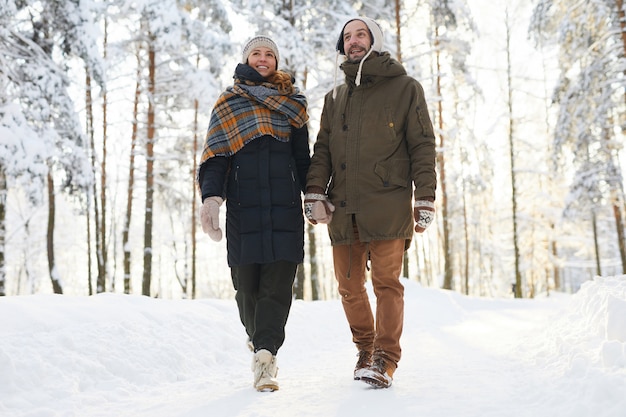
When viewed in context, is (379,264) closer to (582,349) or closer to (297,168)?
(297,168)

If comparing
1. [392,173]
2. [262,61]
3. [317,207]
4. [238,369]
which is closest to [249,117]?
[262,61]

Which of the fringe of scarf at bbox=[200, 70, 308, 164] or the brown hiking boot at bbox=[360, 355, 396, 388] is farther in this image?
the fringe of scarf at bbox=[200, 70, 308, 164]

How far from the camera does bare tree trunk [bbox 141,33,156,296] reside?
13000 mm

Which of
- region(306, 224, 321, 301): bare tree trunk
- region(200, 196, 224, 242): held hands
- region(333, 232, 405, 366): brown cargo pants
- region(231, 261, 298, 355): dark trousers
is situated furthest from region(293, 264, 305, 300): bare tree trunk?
region(200, 196, 224, 242): held hands

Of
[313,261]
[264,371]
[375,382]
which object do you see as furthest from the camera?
[313,261]

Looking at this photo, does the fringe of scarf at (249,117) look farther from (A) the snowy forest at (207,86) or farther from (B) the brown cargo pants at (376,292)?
(A) the snowy forest at (207,86)

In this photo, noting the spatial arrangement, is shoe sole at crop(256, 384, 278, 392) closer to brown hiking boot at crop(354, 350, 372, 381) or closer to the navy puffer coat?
brown hiking boot at crop(354, 350, 372, 381)

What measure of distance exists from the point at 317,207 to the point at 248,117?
76 centimetres

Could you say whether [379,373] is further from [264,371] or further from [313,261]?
[313,261]

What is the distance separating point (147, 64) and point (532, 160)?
20.4 meters

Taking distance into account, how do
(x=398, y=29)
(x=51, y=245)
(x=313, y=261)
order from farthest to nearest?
(x=398, y=29), (x=313, y=261), (x=51, y=245)

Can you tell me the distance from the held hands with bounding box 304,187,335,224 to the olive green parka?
0.14 ft

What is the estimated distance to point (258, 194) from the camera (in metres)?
3.42

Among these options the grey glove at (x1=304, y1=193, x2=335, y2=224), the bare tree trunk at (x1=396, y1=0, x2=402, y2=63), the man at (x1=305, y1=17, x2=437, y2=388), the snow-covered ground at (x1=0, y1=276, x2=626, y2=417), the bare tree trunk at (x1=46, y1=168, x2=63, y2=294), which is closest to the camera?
the snow-covered ground at (x1=0, y1=276, x2=626, y2=417)
